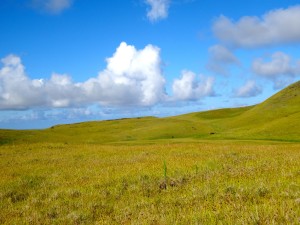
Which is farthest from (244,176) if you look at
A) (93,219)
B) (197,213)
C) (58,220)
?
(58,220)

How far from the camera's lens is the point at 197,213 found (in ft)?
29.0

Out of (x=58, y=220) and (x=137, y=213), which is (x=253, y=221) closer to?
(x=137, y=213)

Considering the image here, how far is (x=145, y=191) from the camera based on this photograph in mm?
13109

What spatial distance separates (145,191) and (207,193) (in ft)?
9.44

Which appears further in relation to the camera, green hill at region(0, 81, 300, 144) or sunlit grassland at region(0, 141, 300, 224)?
green hill at region(0, 81, 300, 144)

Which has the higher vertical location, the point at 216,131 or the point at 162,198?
the point at 216,131

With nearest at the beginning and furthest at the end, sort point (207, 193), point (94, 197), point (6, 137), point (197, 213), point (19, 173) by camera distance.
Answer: point (197, 213), point (207, 193), point (94, 197), point (19, 173), point (6, 137)

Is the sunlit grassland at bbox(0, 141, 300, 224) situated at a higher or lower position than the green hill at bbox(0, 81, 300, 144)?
lower

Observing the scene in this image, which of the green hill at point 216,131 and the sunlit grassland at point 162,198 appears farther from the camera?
the green hill at point 216,131

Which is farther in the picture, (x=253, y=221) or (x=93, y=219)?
(x=93, y=219)

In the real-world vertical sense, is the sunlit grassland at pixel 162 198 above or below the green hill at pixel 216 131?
below

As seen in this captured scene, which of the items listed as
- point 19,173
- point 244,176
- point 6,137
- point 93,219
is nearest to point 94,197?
point 93,219

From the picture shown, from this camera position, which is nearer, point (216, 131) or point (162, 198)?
point (162, 198)

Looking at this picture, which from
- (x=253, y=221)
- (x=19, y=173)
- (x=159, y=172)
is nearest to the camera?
(x=253, y=221)
